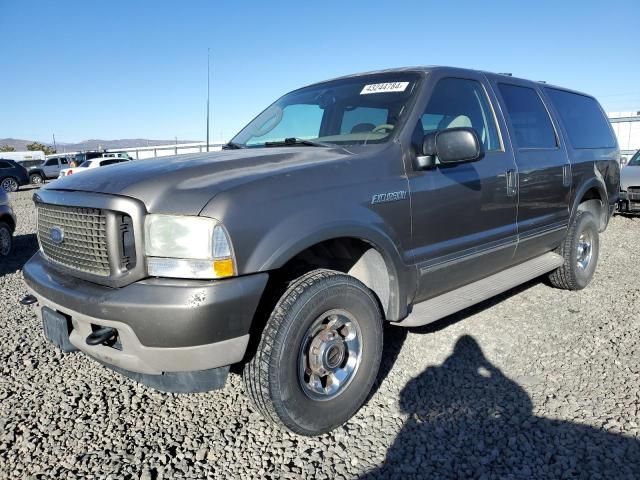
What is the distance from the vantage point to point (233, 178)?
7.18 ft

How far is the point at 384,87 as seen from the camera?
3.17 metres

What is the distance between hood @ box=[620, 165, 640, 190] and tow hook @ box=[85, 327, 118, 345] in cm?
1013

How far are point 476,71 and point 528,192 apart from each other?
3.43ft

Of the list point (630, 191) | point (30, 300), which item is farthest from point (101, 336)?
point (630, 191)

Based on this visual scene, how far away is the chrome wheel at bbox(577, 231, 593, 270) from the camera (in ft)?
15.7

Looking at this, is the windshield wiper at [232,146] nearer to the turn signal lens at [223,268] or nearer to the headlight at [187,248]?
the headlight at [187,248]

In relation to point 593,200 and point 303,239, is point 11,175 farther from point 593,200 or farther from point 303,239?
point 303,239

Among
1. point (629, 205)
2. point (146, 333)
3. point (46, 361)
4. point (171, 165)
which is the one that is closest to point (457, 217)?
point (171, 165)

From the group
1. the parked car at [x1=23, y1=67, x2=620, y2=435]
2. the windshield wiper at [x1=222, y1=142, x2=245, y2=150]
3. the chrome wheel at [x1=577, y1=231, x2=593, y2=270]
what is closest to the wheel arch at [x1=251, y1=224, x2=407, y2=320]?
the parked car at [x1=23, y1=67, x2=620, y2=435]

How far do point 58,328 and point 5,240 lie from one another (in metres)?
5.90

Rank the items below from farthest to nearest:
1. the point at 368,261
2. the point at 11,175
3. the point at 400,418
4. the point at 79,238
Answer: the point at 11,175
the point at 368,261
the point at 400,418
the point at 79,238

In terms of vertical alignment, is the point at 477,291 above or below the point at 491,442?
above

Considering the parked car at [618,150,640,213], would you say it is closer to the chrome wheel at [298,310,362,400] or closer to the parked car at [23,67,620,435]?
the parked car at [23,67,620,435]

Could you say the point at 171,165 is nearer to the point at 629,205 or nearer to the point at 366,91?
the point at 366,91
